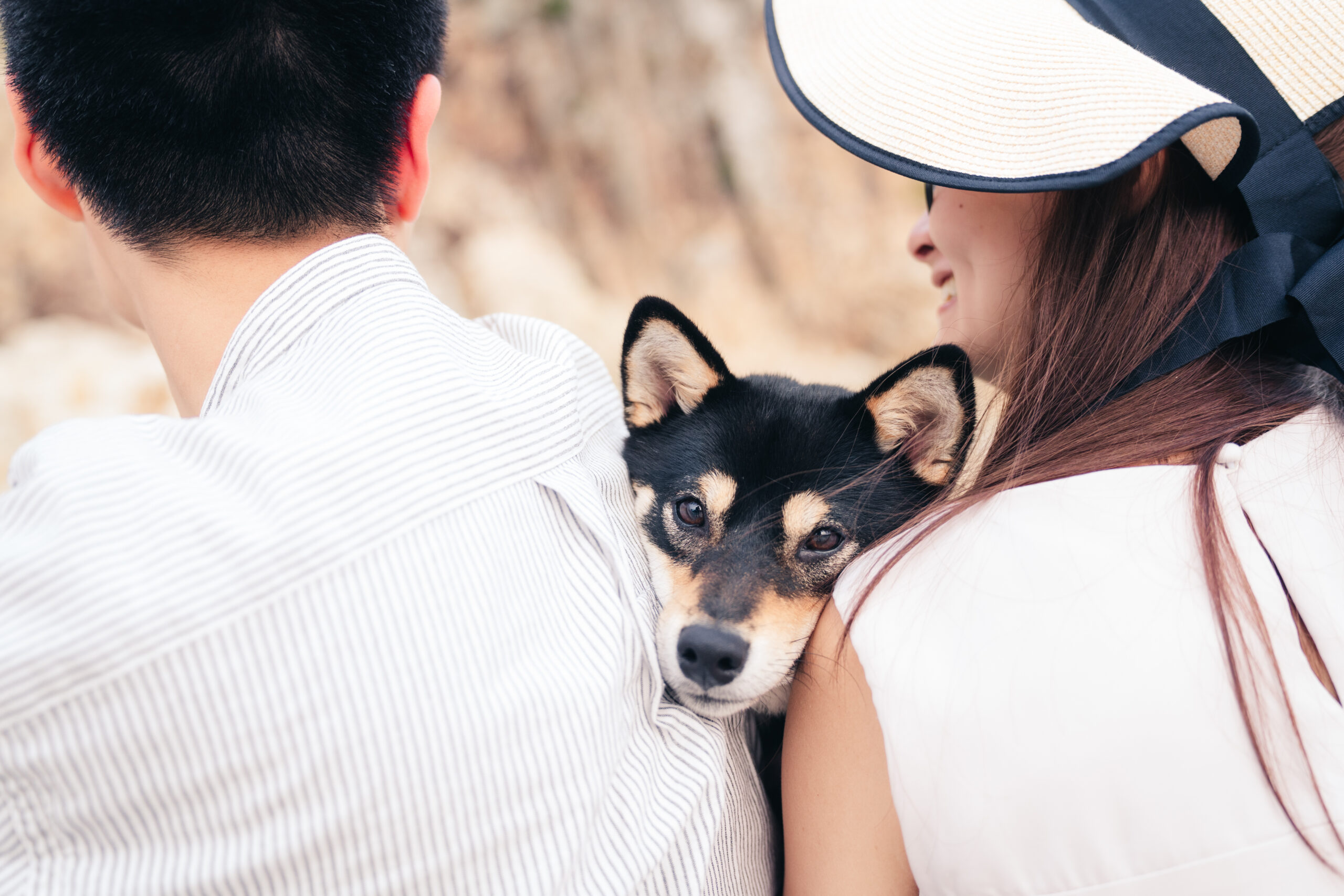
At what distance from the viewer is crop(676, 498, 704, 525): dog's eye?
1771mm

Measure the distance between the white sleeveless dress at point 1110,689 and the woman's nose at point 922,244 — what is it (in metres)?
1.17

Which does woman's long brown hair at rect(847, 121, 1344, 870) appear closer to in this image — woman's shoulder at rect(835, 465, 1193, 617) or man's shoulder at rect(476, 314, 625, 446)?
woman's shoulder at rect(835, 465, 1193, 617)

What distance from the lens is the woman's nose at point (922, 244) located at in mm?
2256

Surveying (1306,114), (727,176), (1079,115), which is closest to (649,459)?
(1079,115)

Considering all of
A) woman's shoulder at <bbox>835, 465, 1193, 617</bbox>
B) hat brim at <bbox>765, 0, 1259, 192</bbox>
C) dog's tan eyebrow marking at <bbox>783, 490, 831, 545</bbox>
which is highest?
hat brim at <bbox>765, 0, 1259, 192</bbox>

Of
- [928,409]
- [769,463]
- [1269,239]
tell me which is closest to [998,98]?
[1269,239]

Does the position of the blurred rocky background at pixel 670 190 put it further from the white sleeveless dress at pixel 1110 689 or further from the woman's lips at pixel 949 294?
the white sleeveless dress at pixel 1110 689

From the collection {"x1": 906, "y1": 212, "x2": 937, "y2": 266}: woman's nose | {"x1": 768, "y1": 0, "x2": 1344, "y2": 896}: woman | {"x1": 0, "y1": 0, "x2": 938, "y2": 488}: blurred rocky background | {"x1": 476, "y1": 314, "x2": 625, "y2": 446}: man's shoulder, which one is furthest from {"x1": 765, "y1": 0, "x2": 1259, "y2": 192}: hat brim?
{"x1": 0, "y1": 0, "x2": 938, "y2": 488}: blurred rocky background

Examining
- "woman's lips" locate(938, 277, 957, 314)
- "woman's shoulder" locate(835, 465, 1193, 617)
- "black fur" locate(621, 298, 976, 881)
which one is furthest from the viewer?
"woman's lips" locate(938, 277, 957, 314)

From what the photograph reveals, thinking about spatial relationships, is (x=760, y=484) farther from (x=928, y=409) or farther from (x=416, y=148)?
(x=416, y=148)

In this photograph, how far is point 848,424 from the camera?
5.84 ft

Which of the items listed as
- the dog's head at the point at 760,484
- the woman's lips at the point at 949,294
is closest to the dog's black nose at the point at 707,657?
the dog's head at the point at 760,484

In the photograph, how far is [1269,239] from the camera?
1.30 m

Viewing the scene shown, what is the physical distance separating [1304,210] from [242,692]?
1749 mm
